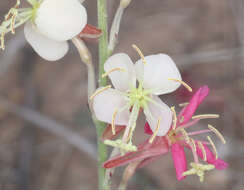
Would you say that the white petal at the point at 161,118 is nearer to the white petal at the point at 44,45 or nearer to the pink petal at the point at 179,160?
the pink petal at the point at 179,160

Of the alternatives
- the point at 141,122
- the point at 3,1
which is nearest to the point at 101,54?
the point at 141,122

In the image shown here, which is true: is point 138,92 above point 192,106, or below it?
above

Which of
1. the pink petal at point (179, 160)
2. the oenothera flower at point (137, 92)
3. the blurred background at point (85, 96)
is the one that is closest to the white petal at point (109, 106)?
the oenothera flower at point (137, 92)

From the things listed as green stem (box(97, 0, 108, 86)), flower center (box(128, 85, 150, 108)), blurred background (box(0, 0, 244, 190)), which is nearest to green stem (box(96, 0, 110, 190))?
green stem (box(97, 0, 108, 86))

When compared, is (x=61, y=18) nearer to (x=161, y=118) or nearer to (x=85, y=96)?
(x=161, y=118)

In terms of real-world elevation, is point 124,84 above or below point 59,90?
above

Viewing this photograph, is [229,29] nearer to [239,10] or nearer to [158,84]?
[239,10]

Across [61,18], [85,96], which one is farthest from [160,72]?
[85,96]
